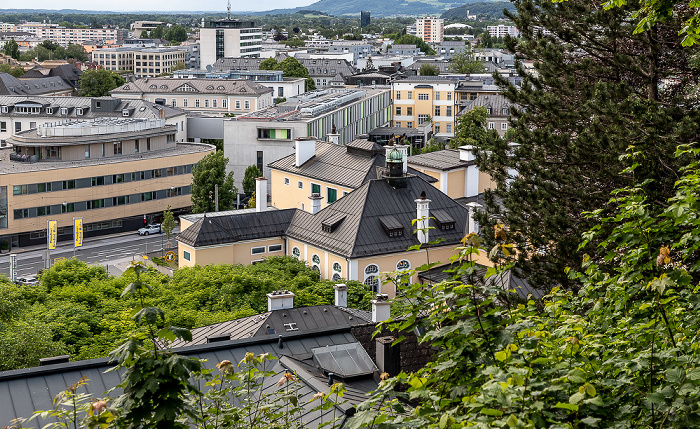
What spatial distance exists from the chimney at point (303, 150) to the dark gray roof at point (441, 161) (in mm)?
6428

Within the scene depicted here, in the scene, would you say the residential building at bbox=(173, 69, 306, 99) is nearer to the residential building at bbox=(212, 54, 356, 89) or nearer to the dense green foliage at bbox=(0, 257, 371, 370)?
the residential building at bbox=(212, 54, 356, 89)

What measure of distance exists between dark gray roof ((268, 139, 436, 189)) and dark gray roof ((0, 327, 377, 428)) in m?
27.4

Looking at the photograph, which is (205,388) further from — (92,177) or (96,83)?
(96,83)

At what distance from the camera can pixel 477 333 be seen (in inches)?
→ 360

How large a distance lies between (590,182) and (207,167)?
47.7 metres

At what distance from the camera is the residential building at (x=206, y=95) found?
11200 centimetres

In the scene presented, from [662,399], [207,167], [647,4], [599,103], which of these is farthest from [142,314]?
[207,167]

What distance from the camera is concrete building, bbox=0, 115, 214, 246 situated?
6456cm

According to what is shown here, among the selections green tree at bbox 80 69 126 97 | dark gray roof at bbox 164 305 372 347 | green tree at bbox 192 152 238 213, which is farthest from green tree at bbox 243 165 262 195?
green tree at bbox 80 69 126 97

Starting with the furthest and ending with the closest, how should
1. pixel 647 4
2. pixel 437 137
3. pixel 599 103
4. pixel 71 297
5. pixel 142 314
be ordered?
pixel 437 137 < pixel 71 297 < pixel 599 103 < pixel 647 4 < pixel 142 314

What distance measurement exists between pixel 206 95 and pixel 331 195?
2587 inches

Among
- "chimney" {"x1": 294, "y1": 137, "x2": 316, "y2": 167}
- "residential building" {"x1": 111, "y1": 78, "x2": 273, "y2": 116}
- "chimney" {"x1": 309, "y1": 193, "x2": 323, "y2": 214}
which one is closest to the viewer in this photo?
"chimney" {"x1": 309, "y1": 193, "x2": 323, "y2": 214}

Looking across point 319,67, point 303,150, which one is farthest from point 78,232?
point 319,67

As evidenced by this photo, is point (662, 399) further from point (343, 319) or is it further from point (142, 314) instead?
point (343, 319)
